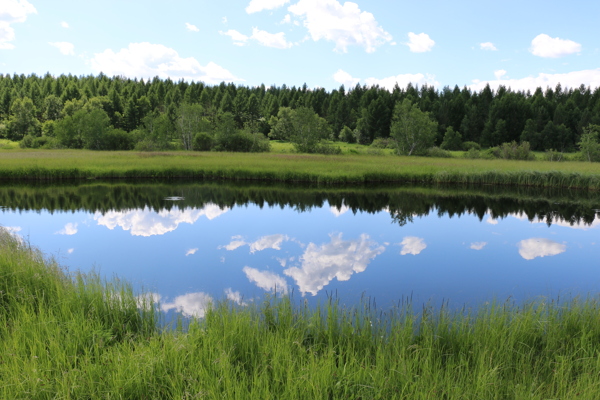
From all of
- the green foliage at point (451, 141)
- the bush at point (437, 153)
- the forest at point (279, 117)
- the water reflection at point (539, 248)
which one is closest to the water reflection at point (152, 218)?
the water reflection at point (539, 248)

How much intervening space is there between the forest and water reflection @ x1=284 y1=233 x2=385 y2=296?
3687cm

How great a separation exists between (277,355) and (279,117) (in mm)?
75219

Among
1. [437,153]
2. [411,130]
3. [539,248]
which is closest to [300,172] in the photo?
[539,248]

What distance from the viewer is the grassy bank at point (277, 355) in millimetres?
3623

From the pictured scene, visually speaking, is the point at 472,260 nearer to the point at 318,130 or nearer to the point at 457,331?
the point at 457,331

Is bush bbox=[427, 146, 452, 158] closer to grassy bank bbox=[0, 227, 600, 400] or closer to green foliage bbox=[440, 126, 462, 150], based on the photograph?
green foliage bbox=[440, 126, 462, 150]

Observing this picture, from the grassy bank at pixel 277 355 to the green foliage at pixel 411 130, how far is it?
42.3 metres

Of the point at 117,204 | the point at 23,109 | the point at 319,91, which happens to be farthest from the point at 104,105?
the point at 117,204

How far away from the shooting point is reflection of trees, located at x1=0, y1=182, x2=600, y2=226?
58.4ft

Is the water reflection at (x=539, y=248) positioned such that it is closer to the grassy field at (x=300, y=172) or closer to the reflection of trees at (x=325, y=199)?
the reflection of trees at (x=325, y=199)

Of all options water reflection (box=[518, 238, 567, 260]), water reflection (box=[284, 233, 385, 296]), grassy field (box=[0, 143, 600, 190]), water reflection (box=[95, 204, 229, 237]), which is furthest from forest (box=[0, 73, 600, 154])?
water reflection (box=[284, 233, 385, 296])

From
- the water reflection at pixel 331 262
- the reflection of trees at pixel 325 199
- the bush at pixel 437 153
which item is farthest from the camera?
the bush at pixel 437 153

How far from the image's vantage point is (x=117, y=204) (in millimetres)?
18375

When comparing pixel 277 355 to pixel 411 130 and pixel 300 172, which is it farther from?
pixel 411 130
